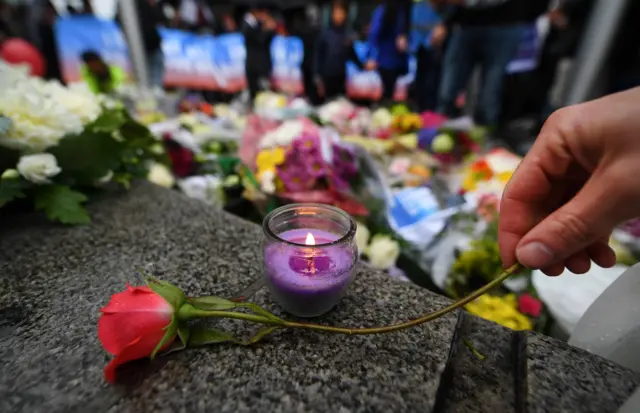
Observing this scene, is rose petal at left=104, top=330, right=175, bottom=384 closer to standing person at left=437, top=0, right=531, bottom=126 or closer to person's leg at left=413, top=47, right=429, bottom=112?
standing person at left=437, top=0, right=531, bottom=126

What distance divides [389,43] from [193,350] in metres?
4.34

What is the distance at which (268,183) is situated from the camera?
47.8 inches

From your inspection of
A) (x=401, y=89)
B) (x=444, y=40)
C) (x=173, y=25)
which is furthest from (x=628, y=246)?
(x=173, y=25)

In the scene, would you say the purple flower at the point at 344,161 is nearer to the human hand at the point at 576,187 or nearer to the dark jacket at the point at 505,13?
the human hand at the point at 576,187

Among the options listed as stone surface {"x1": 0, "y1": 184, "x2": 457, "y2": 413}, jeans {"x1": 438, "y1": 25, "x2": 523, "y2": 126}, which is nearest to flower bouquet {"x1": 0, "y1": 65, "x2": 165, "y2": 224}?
stone surface {"x1": 0, "y1": 184, "x2": 457, "y2": 413}

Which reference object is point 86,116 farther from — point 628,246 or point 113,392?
point 628,246

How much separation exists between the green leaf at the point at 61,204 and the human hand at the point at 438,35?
3.96 metres

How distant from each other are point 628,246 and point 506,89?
3596 mm

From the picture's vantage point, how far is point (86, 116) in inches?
47.1

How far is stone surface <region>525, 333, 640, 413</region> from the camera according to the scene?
554mm

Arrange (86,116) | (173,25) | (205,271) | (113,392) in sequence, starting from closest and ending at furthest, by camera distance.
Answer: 1. (113,392)
2. (205,271)
3. (86,116)
4. (173,25)

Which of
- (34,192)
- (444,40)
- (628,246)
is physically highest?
(444,40)

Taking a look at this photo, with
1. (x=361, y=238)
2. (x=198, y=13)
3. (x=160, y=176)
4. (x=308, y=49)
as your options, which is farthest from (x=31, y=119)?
(x=198, y=13)

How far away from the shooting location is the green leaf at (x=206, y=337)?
0.62m
